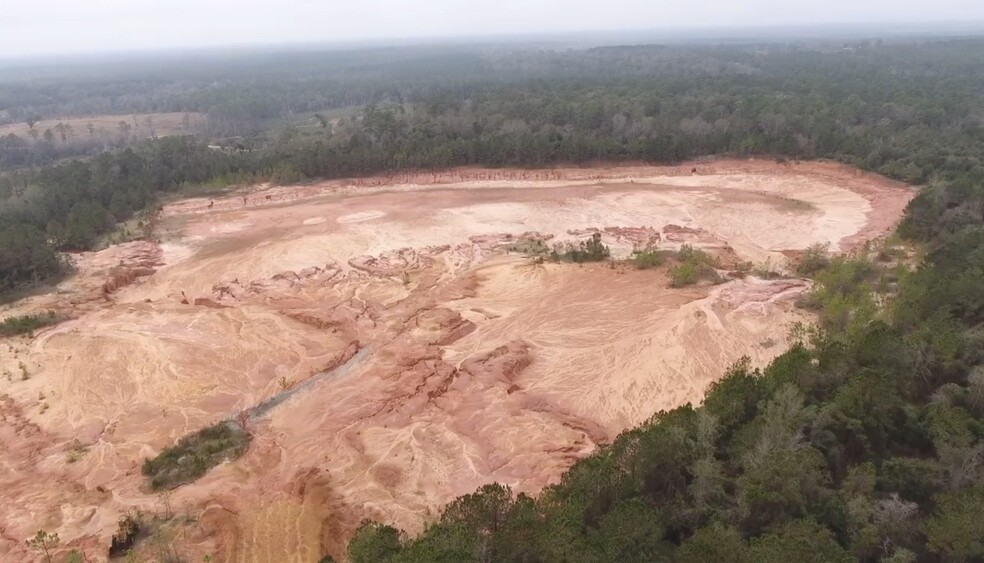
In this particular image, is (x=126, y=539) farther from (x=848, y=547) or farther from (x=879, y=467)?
(x=879, y=467)

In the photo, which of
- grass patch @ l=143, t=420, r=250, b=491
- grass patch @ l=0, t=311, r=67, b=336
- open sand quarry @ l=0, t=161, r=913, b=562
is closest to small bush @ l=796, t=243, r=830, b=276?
open sand quarry @ l=0, t=161, r=913, b=562

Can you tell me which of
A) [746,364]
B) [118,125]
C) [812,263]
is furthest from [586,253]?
[118,125]

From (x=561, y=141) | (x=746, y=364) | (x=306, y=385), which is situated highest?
(x=561, y=141)

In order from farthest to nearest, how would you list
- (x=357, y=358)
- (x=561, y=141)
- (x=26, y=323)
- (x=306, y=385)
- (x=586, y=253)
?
(x=561, y=141) < (x=586, y=253) < (x=26, y=323) < (x=357, y=358) < (x=306, y=385)

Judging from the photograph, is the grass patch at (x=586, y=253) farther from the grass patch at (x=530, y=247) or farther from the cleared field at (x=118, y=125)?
the cleared field at (x=118, y=125)

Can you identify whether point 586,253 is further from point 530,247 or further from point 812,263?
point 812,263
